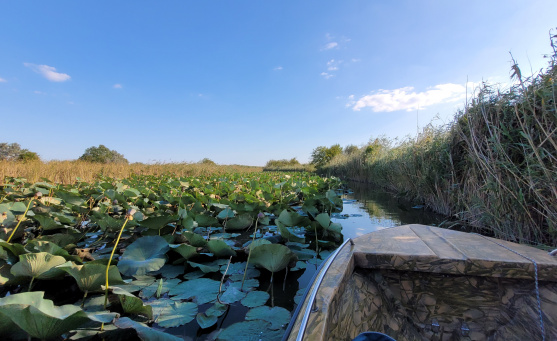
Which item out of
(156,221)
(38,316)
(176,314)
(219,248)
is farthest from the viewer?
(156,221)

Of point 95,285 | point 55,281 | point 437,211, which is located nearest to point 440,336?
point 95,285

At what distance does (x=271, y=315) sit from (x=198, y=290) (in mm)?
460

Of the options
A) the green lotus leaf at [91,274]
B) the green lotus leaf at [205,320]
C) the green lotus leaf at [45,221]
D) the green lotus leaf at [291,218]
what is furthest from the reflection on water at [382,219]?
the green lotus leaf at [45,221]

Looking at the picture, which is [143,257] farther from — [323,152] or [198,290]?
[323,152]

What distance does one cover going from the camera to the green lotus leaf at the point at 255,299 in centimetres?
123

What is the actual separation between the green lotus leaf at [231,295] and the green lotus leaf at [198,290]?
0.05 meters

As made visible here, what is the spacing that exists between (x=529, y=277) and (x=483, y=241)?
34 cm

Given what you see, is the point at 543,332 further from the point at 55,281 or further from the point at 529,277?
the point at 55,281

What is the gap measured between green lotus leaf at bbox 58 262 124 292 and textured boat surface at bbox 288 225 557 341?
905mm

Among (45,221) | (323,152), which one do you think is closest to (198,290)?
(45,221)

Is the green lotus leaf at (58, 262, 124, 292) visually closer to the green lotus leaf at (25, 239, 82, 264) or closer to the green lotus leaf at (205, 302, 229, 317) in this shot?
the green lotus leaf at (25, 239, 82, 264)

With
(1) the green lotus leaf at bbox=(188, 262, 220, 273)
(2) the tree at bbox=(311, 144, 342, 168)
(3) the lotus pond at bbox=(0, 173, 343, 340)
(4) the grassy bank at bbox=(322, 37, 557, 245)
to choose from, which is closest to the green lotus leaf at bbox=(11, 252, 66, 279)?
(3) the lotus pond at bbox=(0, 173, 343, 340)

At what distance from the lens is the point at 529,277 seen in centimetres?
103

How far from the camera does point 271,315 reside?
3.72ft
